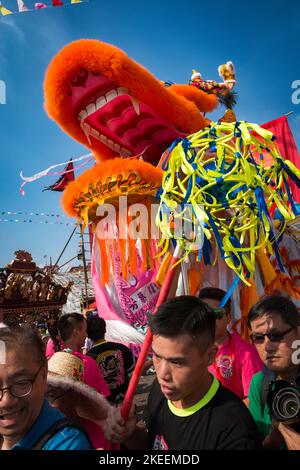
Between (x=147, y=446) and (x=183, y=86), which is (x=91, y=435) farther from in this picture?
(x=183, y=86)

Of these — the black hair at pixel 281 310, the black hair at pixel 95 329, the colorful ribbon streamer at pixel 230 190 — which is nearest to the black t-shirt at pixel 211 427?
the black hair at pixel 281 310

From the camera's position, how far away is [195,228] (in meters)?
1.73

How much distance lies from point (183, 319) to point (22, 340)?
56 centimetres

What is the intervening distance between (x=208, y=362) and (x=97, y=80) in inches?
108

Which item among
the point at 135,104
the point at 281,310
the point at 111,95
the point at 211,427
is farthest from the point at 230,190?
the point at 111,95

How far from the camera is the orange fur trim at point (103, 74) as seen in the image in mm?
2936

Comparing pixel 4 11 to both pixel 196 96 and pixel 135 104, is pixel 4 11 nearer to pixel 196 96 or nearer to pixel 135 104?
pixel 135 104

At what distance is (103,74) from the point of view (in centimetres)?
298

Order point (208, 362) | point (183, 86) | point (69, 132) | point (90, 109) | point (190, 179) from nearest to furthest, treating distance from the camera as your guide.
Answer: point (208, 362) → point (190, 179) → point (90, 109) → point (69, 132) → point (183, 86)

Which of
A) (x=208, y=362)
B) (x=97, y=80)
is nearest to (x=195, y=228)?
(x=208, y=362)

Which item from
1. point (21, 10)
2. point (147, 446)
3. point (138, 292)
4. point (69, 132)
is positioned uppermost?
point (69, 132)

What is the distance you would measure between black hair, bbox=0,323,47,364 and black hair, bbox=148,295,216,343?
16.1 inches

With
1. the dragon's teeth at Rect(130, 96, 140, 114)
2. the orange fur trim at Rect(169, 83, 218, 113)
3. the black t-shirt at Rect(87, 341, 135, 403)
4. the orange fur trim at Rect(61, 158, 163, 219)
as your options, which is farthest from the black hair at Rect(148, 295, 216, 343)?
the orange fur trim at Rect(169, 83, 218, 113)

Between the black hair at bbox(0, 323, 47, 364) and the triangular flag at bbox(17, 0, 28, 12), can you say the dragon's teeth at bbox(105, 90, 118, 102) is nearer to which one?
the triangular flag at bbox(17, 0, 28, 12)
